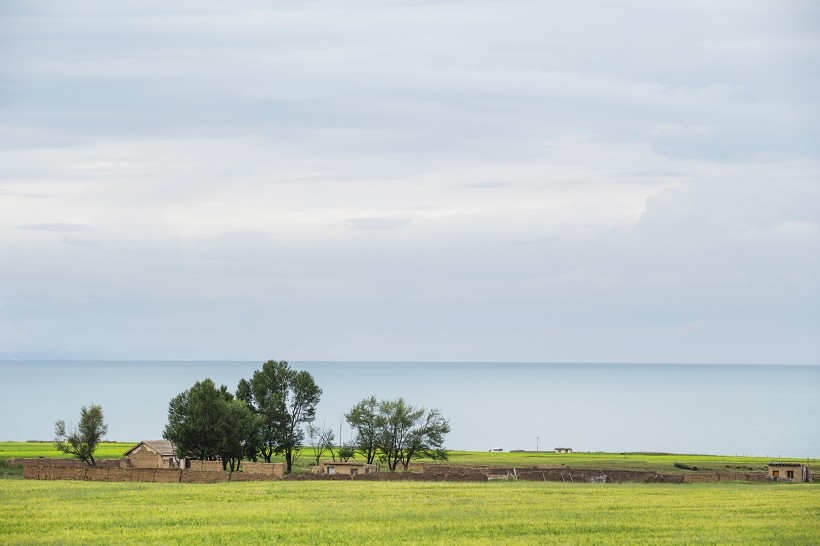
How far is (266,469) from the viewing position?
75.3 meters

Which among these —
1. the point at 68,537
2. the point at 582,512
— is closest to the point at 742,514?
the point at 582,512

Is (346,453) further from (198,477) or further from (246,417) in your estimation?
(198,477)

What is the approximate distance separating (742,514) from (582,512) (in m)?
7.46

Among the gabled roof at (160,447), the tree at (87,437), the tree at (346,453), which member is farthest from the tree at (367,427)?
the tree at (87,437)

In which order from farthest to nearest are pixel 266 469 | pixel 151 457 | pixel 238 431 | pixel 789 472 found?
pixel 238 431 → pixel 151 457 → pixel 789 472 → pixel 266 469

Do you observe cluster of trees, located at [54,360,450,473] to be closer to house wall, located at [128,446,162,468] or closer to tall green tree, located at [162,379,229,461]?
tall green tree, located at [162,379,229,461]

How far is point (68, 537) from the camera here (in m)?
38.3

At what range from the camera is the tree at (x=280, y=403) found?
89.1 metres

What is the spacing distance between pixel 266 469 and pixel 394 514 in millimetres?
30303

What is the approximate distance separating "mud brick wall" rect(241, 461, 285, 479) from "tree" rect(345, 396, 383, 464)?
59.4ft

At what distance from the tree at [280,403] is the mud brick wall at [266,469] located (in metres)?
10.5

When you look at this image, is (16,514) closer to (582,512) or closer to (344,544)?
(344,544)

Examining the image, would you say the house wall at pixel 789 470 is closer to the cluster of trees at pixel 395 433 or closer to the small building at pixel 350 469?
the cluster of trees at pixel 395 433

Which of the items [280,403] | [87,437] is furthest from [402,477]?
[87,437]
